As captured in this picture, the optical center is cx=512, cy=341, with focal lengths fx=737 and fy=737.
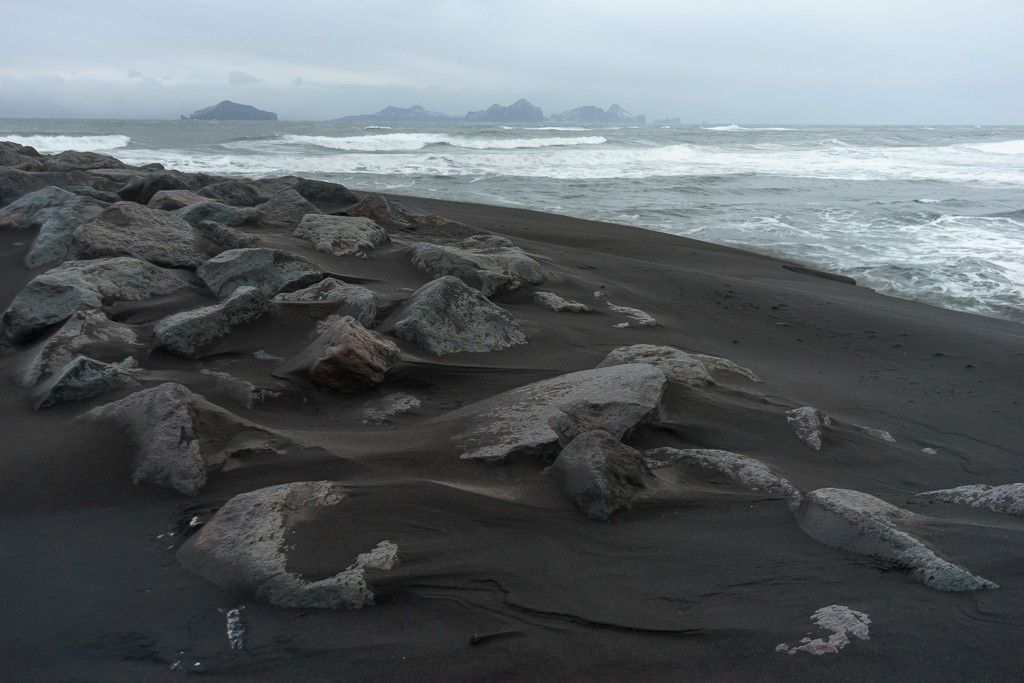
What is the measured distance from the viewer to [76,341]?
326cm

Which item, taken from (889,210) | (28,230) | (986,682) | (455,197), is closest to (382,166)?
(455,197)

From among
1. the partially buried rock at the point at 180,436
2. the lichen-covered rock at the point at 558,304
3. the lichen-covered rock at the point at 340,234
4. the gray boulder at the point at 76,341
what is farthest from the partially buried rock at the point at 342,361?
the lichen-covered rock at the point at 340,234

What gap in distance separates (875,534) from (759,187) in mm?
15063

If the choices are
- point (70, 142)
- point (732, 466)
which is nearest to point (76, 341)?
point (732, 466)

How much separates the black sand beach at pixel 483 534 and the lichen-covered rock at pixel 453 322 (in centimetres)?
7

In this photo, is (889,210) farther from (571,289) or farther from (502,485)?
(502,485)

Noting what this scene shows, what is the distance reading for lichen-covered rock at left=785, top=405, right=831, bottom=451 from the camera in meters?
3.19

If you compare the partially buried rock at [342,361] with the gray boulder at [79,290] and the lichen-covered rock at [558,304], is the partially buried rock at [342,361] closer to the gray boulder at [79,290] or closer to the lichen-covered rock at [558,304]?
the gray boulder at [79,290]

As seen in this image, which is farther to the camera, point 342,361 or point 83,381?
point 342,361

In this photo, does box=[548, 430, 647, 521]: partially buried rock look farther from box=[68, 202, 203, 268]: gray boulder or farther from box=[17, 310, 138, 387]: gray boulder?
box=[68, 202, 203, 268]: gray boulder

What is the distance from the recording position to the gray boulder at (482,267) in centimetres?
468

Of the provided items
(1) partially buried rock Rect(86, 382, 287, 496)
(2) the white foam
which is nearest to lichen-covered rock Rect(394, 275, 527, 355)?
(1) partially buried rock Rect(86, 382, 287, 496)

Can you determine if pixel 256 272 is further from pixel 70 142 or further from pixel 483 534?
pixel 70 142

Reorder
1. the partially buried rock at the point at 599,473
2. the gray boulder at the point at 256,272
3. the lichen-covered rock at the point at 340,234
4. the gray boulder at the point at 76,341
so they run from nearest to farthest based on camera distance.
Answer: the partially buried rock at the point at 599,473 < the gray boulder at the point at 76,341 < the gray boulder at the point at 256,272 < the lichen-covered rock at the point at 340,234
